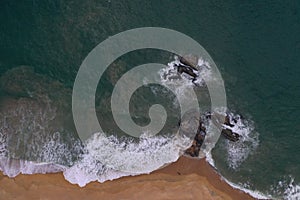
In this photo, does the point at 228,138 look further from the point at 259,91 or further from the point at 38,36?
the point at 38,36

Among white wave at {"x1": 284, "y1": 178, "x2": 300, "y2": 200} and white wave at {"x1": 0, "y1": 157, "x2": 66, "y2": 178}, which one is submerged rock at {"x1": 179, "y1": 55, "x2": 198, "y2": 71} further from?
white wave at {"x1": 0, "y1": 157, "x2": 66, "y2": 178}

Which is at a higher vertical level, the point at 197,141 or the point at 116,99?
the point at 116,99

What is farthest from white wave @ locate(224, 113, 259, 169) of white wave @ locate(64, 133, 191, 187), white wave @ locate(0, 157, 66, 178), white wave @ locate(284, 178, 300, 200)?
white wave @ locate(0, 157, 66, 178)

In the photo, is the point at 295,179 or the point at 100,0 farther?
the point at 100,0

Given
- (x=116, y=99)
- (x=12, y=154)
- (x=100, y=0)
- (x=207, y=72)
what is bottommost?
(x=12, y=154)

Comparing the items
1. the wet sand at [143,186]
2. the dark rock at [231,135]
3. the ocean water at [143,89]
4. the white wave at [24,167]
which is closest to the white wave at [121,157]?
the ocean water at [143,89]

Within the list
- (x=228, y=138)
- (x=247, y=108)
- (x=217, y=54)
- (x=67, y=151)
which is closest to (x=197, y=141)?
(x=228, y=138)
